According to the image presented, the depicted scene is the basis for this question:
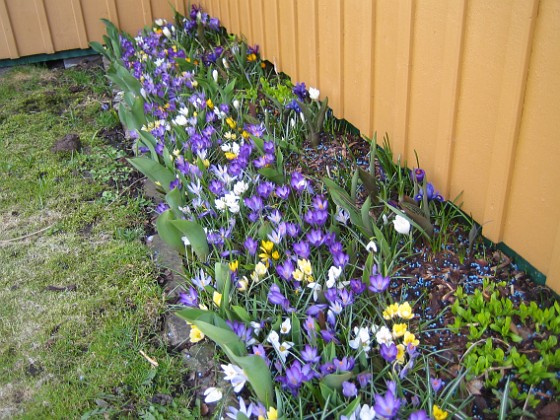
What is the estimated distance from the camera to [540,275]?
2.09m

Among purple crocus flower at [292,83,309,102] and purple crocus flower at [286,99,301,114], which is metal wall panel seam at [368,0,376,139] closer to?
purple crocus flower at [286,99,301,114]

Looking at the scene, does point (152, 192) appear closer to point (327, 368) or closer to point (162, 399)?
point (162, 399)

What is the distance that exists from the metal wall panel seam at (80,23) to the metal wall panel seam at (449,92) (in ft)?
12.4

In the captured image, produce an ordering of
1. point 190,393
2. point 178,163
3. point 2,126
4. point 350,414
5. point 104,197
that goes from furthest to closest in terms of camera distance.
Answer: point 2,126, point 104,197, point 178,163, point 190,393, point 350,414

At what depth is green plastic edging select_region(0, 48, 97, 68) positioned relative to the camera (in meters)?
5.16

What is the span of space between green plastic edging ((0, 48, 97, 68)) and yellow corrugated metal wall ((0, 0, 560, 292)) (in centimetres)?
244

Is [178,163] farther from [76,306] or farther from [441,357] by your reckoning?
[441,357]

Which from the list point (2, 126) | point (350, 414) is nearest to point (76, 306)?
point (350, 414)

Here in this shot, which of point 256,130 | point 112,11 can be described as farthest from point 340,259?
point 112,11

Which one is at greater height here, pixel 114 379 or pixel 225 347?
pixel 225 347

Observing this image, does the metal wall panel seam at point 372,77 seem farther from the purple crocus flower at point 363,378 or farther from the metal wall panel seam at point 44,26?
the metal wall panel seam at point 44,26

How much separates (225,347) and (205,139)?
1577 millimetres

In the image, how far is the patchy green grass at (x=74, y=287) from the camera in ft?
6.89

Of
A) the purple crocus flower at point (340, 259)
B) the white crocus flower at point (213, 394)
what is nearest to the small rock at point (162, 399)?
the white crocus flower at point (213, 394)
